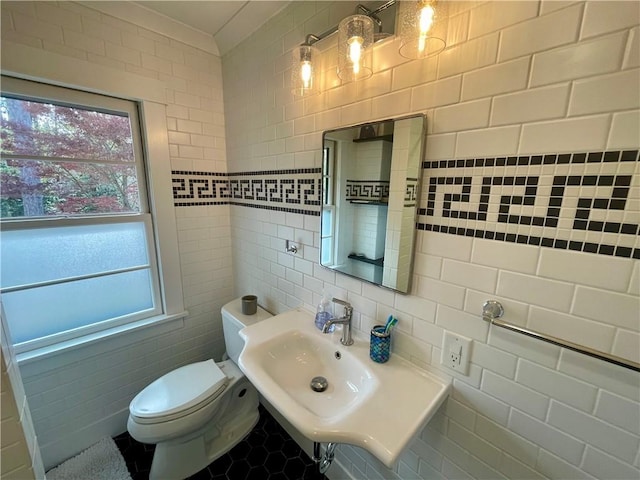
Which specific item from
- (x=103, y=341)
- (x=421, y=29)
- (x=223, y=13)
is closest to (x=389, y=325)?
(x=421, y=29)

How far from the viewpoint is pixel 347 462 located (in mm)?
1331

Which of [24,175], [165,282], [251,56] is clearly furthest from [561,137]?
[24,175]

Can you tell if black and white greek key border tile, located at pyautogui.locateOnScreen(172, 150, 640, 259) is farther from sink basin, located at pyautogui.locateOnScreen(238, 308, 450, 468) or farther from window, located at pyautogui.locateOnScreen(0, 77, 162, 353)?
window, located at pyautogui.locateOnScreen(0, 77, 162, 353)

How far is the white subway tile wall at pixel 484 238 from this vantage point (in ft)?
2.03

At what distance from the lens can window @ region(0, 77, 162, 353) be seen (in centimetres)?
127

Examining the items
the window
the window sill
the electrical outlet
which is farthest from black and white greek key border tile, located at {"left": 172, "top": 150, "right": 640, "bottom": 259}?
the window sill

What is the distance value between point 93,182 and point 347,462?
2019mm

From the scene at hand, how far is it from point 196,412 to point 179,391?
0.15 meters

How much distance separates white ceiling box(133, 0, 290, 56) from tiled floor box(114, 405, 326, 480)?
2419 mm

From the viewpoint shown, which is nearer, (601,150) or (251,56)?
(601,150)

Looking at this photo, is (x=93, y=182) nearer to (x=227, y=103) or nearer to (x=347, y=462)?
(x=227, y=103)

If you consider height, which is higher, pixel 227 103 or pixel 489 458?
pixel 227 103

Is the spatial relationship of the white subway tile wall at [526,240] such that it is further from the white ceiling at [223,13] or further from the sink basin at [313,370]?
the white ceiling at [223,13]

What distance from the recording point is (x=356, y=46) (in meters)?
0.93
